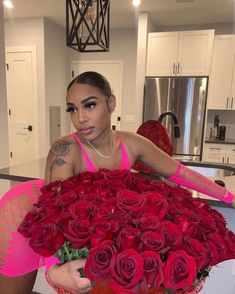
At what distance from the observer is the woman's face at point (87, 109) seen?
725mm

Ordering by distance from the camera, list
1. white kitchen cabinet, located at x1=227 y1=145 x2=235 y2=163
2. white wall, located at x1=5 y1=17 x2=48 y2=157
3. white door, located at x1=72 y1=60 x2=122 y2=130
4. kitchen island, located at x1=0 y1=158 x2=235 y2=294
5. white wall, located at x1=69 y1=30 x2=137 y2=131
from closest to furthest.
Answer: kitchen island, located at x1=0 y1=158 x2=235 y2=294 < white kitchen cabinet, located at x1=227 y1=145 x2=235 y2=163 < white wall, located at x1=5 y1=17 x2=48 y2=157 < white wall, located at x1=69 y1=30 x2=137 y2=131 < white door, located at x1=72 y1=60 x2=122 y2=130

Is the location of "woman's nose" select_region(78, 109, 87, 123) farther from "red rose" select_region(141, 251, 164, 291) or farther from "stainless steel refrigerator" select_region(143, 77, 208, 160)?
"stainless steel refrigerator" select_region(143, 77, 208, 160)

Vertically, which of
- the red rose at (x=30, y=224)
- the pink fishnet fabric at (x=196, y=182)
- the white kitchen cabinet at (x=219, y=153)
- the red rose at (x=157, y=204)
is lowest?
the white kitchen cabinet at (x=219, y=153)

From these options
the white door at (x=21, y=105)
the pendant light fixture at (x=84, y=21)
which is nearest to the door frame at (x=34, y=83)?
the white door at (x=21, y=105)

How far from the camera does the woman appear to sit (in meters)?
0.73

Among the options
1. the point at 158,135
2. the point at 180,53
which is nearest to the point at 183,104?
the point at 180,53

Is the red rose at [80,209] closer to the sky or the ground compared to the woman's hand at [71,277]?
closer to the sky

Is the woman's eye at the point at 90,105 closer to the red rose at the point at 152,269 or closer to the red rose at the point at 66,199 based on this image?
the red rose at the point at 66,199

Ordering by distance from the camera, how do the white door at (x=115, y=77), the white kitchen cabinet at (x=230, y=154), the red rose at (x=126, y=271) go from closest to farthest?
1. the red rose at (x=126, y=271)
2. the white kitchen cabinet at (x=230, y=154)
3. the white door at (x=115, y=77)

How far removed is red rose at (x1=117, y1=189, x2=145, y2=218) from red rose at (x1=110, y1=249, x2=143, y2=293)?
2.6 inches

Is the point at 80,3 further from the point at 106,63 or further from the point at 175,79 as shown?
the point at 106,63

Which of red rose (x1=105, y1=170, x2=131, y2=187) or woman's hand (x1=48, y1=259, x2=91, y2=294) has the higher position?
red rose (x1=105, y1=170, x2=131, y2=187)

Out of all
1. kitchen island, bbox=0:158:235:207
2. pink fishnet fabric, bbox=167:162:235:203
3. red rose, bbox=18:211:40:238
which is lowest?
kitchen island, bbox=0:158:235:207

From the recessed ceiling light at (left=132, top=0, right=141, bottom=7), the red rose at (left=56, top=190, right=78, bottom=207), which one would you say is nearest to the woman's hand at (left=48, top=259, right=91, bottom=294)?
the red rose at (left=56, top=190, right=78, bottom=207)
